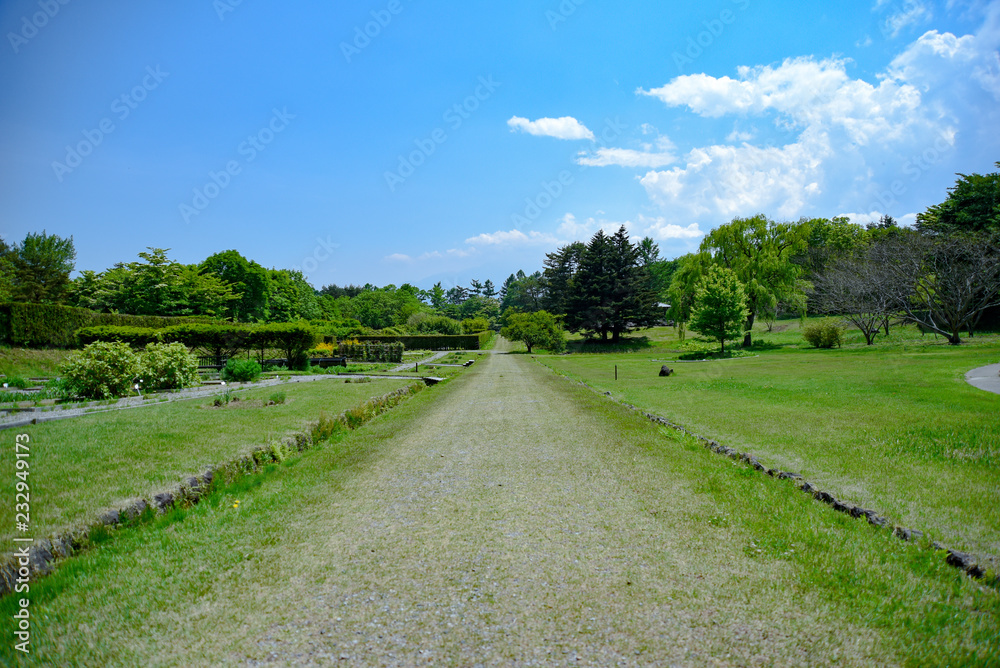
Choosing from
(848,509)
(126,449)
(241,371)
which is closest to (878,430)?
(848,509)

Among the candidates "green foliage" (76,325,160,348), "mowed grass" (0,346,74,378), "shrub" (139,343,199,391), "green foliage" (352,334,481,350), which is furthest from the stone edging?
"green foliage" (352,334,481,350)

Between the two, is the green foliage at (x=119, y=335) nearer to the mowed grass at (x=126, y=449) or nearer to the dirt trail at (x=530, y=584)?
the mowed grass at (x=126, y=449)

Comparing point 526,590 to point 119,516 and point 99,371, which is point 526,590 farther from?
point 99,371

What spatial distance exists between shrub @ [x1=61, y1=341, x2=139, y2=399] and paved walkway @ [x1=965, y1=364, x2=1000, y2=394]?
841 inches

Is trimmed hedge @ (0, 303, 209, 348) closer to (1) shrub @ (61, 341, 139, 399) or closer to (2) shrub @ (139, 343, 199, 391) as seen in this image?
(2) shrub @ (139, 343, 199, 391)

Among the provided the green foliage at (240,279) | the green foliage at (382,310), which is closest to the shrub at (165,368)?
the green foliage at (240,279)

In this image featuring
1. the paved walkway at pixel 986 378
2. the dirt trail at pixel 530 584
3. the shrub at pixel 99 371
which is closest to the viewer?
the dirt trail at pixel 530 584

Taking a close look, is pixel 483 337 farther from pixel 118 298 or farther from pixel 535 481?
pixel 535 481

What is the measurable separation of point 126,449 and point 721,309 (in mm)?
30514

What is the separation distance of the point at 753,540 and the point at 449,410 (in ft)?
27.9

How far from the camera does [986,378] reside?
41.6ft

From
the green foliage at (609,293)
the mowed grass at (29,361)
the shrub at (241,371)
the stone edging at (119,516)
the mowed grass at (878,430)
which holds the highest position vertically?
the green foliage at (609,293)

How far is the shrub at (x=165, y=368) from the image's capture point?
12.9 metres

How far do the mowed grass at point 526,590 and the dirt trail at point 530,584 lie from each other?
16 mm
